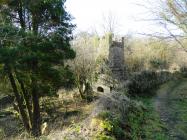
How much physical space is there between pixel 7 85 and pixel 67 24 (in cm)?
608

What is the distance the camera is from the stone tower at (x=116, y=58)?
106 ft

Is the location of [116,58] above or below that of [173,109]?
above

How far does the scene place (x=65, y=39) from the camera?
75.0ft

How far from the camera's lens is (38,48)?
20.4 m

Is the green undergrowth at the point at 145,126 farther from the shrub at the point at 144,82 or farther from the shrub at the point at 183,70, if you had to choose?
the shrub at the point at 183,70

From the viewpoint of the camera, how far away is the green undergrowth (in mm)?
12805

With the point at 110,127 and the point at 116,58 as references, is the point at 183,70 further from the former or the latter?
the point at 110,127

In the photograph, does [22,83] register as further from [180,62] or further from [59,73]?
[180,62]

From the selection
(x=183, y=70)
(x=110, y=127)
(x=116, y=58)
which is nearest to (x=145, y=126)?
(x=110, y=127)

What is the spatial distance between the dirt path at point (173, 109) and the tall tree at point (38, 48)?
7.57m

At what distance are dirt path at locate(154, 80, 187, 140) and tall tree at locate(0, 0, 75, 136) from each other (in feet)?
24.9

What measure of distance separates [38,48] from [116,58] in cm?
1433

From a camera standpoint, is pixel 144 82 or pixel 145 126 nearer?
pixel 145 126

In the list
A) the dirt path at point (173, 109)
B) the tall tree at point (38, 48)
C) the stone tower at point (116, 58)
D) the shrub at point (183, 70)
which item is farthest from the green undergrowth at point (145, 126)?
the shrub at point (183, 70)
